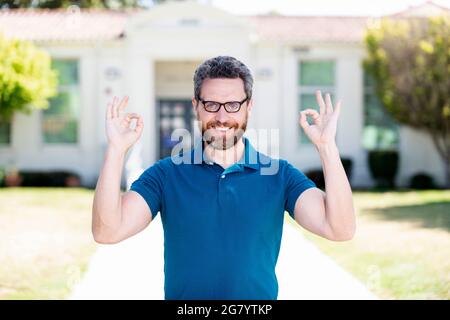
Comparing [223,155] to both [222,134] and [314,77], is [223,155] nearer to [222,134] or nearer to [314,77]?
[222,134]

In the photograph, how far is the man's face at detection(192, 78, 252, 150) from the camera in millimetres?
2270

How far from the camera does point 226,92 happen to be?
7.50 feet

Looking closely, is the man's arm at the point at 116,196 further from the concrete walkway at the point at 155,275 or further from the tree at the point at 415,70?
the tree at the point at 415,70

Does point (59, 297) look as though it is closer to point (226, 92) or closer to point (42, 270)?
point (42, 270)

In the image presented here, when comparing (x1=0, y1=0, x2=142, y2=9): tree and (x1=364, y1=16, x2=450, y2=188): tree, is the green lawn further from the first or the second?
(x1=0, y1=0, x2=142, y2=9): tree

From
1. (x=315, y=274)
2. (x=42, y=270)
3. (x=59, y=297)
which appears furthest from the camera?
(x=42, y=270)

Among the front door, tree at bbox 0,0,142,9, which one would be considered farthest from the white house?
tree at bbox 0,0,142,9

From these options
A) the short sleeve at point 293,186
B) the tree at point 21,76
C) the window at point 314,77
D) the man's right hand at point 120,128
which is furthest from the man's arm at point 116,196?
the window at point 314,77

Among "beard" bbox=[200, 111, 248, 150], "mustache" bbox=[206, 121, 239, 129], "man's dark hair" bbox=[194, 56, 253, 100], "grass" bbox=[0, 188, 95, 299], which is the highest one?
"man's dark hair" bbox=[194, 56, 253, 100]

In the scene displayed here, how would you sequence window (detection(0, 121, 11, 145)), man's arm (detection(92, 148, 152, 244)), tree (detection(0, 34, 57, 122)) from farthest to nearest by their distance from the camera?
window (detection(0, 121, 11, 145)) → tree (detection(0, 34, 57, 122)) → man's arm (detection(92, 148, 152, 244))

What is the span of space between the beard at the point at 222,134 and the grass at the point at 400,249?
11.9ft

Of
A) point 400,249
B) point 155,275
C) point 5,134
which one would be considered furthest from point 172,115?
point 155,275
